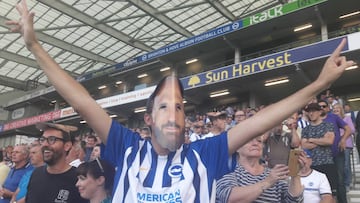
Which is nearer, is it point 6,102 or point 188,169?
point 188,169

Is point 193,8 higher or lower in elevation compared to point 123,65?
higher

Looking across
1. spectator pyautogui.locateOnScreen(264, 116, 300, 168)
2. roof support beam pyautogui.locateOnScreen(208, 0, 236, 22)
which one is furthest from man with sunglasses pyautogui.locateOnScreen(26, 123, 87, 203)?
roof support beam pyautogui.locateOnScreen(208, 0, 236, 22)

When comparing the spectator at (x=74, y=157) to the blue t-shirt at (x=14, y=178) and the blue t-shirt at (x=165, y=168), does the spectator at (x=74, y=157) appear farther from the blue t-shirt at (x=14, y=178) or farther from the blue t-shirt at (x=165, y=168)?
the blue t-shirt at (x=165, y=168)

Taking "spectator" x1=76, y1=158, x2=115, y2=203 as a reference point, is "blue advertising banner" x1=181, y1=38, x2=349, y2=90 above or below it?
above

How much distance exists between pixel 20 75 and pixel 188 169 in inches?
1205

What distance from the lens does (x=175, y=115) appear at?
1344 mm

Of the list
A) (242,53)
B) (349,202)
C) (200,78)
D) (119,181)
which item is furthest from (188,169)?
(242,53)

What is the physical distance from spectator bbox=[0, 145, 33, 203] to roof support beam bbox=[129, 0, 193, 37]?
1523 cm

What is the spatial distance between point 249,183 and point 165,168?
43.6 inches

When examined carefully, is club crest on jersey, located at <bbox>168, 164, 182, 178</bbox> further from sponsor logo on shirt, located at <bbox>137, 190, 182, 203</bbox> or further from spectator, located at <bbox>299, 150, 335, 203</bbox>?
spectator, located at <bbox>299, 150, 335, 203</bbox>

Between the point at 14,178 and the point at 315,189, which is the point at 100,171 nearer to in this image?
the point at 315,189

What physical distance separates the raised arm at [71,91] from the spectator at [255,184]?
1.02 metres

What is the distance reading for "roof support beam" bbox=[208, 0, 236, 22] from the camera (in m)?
19.4

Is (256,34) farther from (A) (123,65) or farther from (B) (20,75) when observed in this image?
(B) (20,75)
